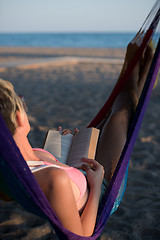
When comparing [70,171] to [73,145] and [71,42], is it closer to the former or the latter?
[73,145]

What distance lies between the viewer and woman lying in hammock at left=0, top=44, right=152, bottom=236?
824mm

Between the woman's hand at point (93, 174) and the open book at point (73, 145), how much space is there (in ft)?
0.14

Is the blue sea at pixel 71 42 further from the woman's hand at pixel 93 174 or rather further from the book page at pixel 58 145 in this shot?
the woman's hand at pixel 93 174

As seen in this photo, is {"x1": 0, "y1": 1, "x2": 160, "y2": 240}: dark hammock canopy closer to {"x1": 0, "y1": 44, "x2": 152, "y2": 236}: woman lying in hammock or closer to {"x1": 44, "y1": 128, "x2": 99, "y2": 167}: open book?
{"x1": 0, "y1": 44, "x2": 152, "y2": 236}: woman lying in hammock

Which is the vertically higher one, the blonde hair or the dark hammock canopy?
the blonde hair

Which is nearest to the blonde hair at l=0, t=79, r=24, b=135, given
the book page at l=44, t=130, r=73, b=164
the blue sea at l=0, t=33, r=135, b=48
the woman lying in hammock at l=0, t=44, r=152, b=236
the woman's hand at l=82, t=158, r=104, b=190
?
the woman lying in hammock at l=0, t=44, r=152, b=236

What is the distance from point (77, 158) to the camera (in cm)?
123

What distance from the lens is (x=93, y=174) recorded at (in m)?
1.07

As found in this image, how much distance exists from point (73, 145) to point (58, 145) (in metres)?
0.08

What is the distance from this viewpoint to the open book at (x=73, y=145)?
1240 mm

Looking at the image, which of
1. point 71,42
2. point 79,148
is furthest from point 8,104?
point 71,42

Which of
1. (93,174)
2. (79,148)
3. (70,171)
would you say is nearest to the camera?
(70,171)

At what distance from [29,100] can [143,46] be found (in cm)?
253

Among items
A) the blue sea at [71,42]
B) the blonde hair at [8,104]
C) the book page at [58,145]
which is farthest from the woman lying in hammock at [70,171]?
the blue sea at [71,42]
